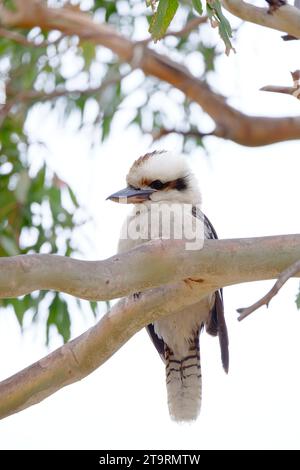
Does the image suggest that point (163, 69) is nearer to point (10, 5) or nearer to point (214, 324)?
point (10, 5)

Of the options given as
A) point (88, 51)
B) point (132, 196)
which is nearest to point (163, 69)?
point (88, 51)

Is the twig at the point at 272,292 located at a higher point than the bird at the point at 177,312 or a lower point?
lower

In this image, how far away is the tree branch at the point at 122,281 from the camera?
1927 mm

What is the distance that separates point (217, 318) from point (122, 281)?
1281mm

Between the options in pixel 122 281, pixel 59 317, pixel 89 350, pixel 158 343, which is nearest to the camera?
pixel 122 281

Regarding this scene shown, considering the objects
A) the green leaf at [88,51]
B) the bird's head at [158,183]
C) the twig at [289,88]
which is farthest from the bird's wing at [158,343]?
the green leaf at [88,51]

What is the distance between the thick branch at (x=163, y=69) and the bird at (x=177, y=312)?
1.70m

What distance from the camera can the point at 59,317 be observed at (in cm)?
466

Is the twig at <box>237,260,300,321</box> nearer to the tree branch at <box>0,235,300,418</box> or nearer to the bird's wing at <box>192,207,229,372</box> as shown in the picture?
the tree branch at <box>0,235,300,418</box>

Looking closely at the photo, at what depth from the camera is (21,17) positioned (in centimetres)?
517

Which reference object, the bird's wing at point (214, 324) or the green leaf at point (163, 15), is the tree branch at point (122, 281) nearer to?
the green leaf at point (163, 15)

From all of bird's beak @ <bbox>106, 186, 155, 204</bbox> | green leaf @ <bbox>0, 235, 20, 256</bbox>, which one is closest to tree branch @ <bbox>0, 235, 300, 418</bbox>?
bird's beak @ <bbox>106, 186, 155, 204</bbox>

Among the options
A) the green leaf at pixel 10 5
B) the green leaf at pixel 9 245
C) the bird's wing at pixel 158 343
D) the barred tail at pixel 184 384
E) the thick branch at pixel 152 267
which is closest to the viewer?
the thick branch at pixel 152 267
